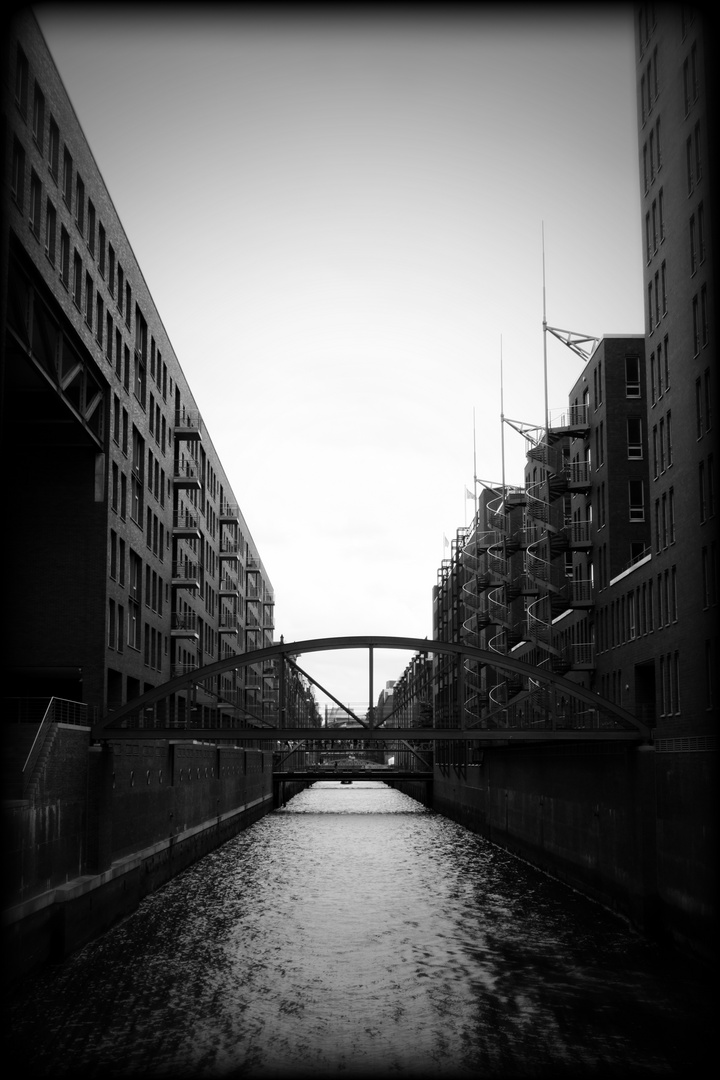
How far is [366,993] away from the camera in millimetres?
19562

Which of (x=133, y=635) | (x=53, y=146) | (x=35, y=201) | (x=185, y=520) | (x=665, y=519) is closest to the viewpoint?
(x=35, y=201)

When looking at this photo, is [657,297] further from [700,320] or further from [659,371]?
[700,320]

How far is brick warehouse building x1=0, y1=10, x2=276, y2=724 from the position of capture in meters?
25.4

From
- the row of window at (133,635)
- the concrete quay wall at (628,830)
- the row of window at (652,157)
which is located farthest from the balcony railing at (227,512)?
the row of window at (652,157)

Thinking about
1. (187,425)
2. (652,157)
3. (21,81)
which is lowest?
(187,425)

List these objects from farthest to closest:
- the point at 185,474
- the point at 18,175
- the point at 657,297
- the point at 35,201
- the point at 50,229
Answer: the point at 185,474 < the point at 657,297 < the point at 50,229 < the point at 35,201 < the point at 18,175

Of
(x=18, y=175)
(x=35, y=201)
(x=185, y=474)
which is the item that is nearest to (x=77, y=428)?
(x=35, y=201)

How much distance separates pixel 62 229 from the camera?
92.8 feet

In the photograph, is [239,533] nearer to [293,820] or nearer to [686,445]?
[293,820]

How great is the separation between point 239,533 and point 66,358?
5052 cm

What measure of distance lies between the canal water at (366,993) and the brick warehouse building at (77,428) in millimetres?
5629

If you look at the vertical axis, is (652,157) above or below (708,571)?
above

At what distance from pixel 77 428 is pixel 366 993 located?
1753cm

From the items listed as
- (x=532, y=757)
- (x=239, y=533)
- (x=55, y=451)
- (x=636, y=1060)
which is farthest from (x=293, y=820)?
(x=636, y=1060)
